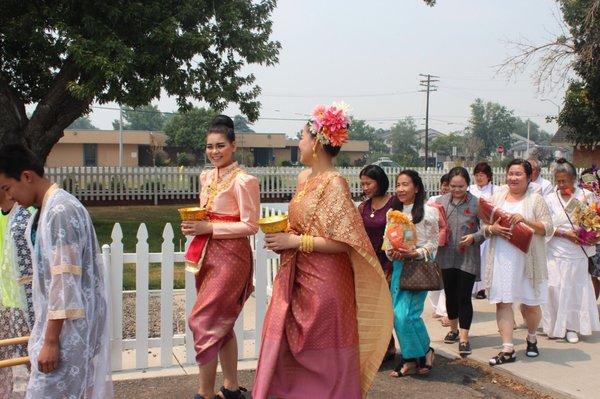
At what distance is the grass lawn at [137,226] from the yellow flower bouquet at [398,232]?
13.4 ft

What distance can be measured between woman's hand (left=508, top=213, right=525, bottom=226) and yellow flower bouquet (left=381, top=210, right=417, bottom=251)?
89cm

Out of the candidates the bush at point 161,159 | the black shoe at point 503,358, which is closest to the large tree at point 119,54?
the black shoe at point 503,358

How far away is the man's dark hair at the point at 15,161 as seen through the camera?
3.00 meters

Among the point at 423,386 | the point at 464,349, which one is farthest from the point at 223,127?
the point at 464,349

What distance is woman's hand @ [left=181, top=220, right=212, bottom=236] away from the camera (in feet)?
13.7

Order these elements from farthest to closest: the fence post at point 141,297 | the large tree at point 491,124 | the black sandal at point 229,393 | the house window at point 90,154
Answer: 1. the large tree at point 491,124
2. the house window at point 90,154
3. the fence post at point 141,297
4. the black sandal at point 229,393

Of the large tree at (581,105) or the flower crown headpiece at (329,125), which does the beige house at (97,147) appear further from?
the flower crown headpiece at (329,125)

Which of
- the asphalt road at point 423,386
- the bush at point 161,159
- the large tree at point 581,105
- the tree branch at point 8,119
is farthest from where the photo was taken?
the bush at point 161,159

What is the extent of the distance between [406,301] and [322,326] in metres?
1.65

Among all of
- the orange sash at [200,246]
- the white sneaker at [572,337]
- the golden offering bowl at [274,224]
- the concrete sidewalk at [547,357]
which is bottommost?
A: the concrete sidewalk at [547,357]

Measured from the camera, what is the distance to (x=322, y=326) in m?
3.67

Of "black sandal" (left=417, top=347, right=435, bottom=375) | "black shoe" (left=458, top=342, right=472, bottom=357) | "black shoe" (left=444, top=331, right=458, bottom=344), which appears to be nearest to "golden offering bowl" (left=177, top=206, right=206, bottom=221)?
"black sandal" (left=417, top=347, right=435, bottom=375)

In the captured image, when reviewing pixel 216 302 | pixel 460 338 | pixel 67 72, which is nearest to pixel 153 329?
pixel 216 302

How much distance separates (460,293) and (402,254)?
103 cm
